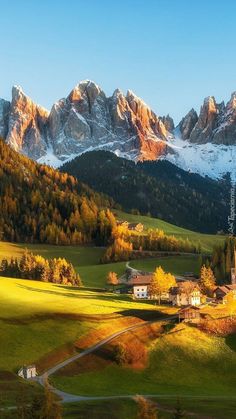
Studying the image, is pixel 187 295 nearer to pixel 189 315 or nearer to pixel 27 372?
pixel 189 315

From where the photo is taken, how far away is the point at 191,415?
228 feet

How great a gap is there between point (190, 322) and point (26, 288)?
47571 millimetres

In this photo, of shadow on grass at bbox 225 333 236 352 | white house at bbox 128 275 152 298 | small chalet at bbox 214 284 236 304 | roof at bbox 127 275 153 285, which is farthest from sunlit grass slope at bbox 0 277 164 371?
shadow on grass at bbox 225 333 236 352

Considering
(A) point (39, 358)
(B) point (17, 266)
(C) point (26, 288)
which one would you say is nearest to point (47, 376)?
(A) point (39, 358)

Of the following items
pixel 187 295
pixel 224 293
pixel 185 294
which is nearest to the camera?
pixel 187 295

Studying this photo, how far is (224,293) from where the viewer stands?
501 ft

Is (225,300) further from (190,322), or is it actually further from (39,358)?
(39,358)

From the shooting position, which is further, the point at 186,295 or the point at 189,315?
the point at 186,295

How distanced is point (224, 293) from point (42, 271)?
59600 mm

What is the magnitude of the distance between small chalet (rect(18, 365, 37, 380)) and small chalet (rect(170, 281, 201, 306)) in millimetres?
66235

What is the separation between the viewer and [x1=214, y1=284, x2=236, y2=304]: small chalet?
5901 inches

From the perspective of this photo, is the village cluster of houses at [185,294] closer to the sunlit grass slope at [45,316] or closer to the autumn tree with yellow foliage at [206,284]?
the autumn tree with yellow foliage at [206,284]

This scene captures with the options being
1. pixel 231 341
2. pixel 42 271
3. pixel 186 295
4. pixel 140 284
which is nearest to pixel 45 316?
pixel 231 341

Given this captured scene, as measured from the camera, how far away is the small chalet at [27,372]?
276 ft
